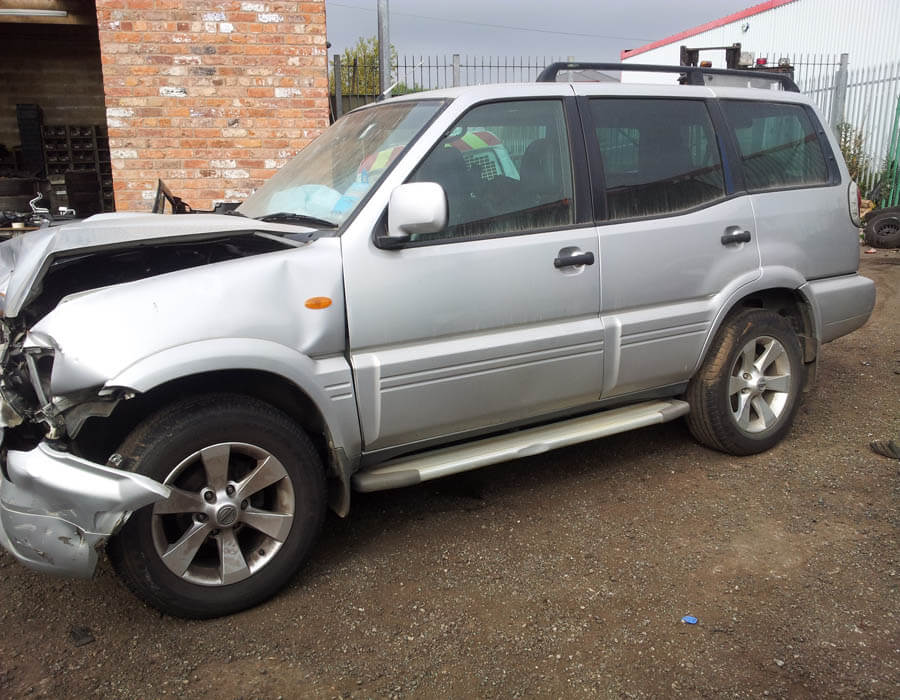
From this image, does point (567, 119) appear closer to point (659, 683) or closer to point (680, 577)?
point (680, 577)

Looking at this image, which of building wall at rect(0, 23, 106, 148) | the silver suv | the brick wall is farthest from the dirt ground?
building wall at rect(0, 23, 106, 148)

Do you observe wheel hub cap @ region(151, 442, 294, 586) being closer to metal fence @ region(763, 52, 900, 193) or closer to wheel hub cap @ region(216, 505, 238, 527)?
wheel hub cap @ region(216, 505, 238, 527)

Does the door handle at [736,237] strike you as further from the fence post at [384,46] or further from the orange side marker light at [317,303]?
the fence post at [384,46]

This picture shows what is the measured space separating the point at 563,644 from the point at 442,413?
102 centimetres

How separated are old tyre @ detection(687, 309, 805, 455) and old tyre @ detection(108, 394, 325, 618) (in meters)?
2.17

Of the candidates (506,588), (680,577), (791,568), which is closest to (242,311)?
(506,588)

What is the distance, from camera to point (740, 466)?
4156 millimetres

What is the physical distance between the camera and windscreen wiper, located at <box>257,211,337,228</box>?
3184 millimetres

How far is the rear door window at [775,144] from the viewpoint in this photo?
407 centimetres

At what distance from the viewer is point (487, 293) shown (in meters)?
3.19

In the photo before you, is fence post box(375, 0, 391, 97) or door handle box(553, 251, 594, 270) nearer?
door handle box(553, 251, 594, 270)

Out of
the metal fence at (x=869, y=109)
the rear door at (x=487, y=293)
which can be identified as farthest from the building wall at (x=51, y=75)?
the metal fence at (x=869, y=109)

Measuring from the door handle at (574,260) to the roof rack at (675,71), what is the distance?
36.6 inches

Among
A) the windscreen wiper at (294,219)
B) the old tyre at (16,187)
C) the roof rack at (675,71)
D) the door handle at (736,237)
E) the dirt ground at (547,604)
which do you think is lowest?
the dirt ground at (547,604)
